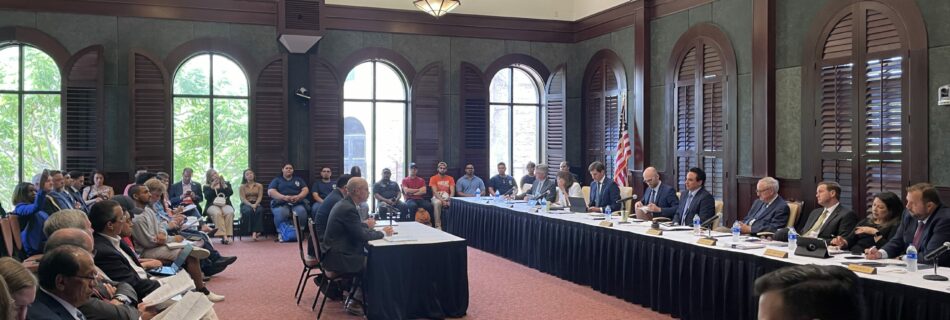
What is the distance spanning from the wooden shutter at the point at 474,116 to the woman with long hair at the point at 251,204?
10.9ft

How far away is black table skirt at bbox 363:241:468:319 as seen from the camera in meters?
5.39

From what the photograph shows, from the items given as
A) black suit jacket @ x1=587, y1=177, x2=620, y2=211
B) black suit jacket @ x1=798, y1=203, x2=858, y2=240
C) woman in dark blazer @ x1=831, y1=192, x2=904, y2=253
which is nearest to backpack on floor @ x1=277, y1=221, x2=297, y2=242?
black suit jacket @ x1=587, y1=177, x2=620, y2=211

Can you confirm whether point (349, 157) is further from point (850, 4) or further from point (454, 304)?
point (850, 4)

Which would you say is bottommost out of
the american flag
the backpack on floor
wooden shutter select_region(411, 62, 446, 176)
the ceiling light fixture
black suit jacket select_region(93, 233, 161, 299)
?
the backpack on floor

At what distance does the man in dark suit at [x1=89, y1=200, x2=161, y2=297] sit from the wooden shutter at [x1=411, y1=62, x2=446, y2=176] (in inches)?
290

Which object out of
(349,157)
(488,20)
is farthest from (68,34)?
(488,20)

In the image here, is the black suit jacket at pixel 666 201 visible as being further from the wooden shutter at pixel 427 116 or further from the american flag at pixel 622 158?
the wooden shutter at pixel 427 116

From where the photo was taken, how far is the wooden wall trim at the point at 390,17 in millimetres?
9961

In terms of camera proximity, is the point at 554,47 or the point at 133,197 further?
the point at 554,47

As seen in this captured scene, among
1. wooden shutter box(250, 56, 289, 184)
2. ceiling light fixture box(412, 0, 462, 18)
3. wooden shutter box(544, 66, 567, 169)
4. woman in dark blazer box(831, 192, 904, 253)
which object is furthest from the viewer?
wooden shutter box(544, 66, 567, 169)

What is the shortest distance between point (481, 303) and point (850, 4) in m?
4.71

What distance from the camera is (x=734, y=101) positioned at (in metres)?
8.77

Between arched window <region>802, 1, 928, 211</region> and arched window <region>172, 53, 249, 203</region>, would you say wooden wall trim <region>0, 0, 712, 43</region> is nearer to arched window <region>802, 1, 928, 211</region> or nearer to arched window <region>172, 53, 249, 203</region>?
arched window <region>172, 53, 249, 203</region>

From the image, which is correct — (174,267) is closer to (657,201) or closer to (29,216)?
(29,216)
